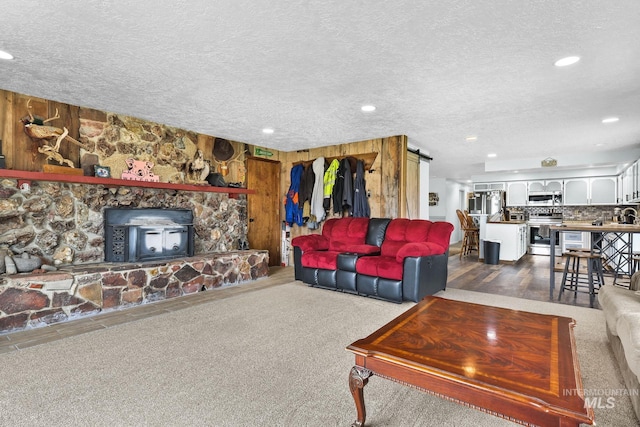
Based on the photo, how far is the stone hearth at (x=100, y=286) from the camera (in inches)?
115

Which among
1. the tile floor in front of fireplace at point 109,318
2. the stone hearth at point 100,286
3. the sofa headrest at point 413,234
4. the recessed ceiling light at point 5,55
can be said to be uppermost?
the recessed ceiling light at point 5,55

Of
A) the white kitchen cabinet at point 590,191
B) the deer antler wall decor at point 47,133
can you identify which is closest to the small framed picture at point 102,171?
the deer antler wall decor at point 47,133

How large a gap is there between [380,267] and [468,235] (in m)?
4.99

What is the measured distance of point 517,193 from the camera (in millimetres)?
8602

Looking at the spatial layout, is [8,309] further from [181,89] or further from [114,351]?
[181,89]

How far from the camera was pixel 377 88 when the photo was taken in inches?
124

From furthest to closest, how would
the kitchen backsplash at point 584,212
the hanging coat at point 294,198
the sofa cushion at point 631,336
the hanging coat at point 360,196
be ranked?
the kitchen backsplash at point 584,212
the hanging coat at point 294,198
the hanging coat at point 360,196
the sofa cushion at point 631,336

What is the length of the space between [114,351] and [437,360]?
2299 mm

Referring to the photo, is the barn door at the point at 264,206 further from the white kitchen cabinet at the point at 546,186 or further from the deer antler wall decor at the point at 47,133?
the white kitchen cabinet at the point at 546,186

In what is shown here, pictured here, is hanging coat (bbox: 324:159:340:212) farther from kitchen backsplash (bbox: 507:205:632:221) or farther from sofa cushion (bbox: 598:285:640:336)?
kitchen backsplash (bbox: 507:205:632:221)

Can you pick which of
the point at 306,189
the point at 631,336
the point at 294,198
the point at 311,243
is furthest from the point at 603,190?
the point at 631,336

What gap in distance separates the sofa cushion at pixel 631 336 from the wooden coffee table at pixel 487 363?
22 cm

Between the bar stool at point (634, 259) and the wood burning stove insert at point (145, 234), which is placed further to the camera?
the wood burning stove insert at point (145, 234)

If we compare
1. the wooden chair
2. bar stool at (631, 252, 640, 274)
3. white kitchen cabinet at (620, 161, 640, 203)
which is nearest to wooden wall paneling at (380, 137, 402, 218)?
bar stool at (631, 252, 640, 274)
